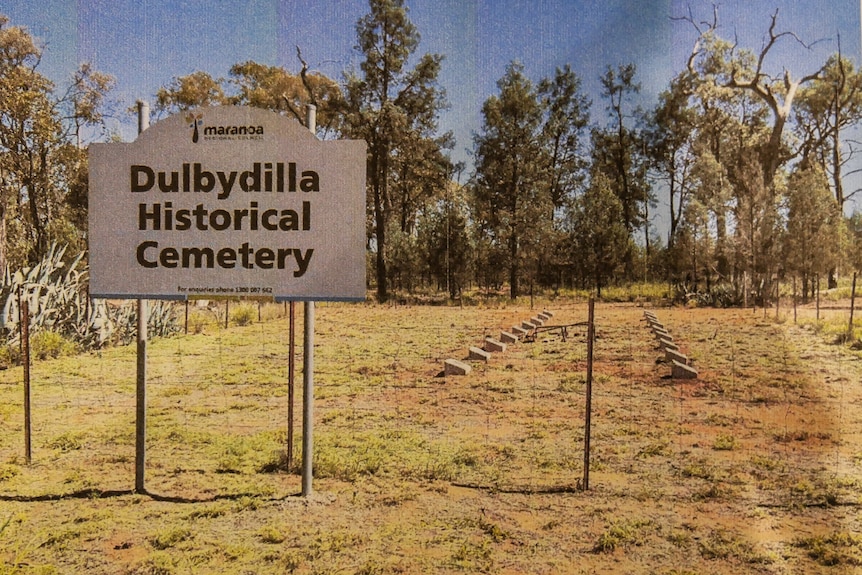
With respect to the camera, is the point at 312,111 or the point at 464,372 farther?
the point at 464,372

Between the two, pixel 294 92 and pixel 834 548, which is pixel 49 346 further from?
pixel 834 548

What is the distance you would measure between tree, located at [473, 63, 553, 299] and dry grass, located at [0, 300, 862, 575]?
937mm

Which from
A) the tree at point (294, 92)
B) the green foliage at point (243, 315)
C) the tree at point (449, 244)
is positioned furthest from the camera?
the green foliage at point (243, 315)

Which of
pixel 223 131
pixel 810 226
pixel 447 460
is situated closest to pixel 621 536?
pixel 447 460

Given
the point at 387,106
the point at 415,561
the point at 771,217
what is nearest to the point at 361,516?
the point at 415,561

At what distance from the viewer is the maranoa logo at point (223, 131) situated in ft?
10.2

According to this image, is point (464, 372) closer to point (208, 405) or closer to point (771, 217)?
point (208, 405)

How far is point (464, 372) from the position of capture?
5.62 metres

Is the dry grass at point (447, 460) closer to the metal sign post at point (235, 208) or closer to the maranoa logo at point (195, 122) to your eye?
the metal sign post at point (235, 208)

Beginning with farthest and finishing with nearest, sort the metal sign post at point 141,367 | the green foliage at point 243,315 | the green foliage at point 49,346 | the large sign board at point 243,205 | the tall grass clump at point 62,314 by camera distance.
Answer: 1. the green foliage at point 243,315
2. the green foliage at point 49,346
3. the tall grass clump at point 62,314
4. the metal sign post at point 141,367
5. the large sign board at point 243,205

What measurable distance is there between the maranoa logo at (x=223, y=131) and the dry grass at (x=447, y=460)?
5.90 feet

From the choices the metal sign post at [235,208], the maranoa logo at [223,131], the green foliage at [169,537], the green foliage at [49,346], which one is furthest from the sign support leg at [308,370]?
the green foliage at [49,346]

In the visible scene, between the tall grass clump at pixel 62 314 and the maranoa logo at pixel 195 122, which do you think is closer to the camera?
the maranoa logo at pixel 195 122

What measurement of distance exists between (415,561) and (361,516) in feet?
1.47
